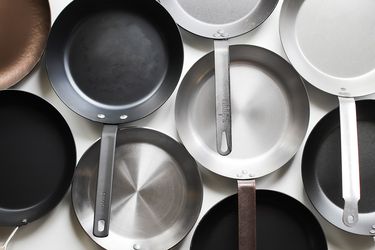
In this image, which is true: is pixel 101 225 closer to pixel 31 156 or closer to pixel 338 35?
pixel 31 156

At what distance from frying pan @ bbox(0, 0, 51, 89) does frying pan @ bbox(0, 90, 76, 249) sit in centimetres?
9

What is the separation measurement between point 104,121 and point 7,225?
0.35m

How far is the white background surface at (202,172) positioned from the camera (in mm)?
1188

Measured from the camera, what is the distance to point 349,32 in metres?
1.23

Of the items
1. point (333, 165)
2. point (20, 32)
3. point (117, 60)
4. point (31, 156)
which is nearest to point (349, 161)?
point (333, 165)

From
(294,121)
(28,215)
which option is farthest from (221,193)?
(28,215)

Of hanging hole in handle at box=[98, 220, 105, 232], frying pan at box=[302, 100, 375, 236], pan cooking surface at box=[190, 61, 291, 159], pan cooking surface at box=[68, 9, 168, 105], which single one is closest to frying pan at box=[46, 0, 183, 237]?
pan cooking surface at box=[68, 9, 168, 105]

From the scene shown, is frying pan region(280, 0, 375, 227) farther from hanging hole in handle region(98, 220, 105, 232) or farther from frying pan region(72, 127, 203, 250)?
hanging hole in handle region(98, 220, 105, 232)

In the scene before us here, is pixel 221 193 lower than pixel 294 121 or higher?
lower

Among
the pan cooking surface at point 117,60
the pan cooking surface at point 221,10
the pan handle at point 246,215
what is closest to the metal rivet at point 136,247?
the pan handle at point 246,215

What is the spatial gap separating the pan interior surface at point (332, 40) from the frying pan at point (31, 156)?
0.63 meters

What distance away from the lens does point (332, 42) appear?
123cm

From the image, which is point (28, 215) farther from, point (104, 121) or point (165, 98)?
point (165, 98)

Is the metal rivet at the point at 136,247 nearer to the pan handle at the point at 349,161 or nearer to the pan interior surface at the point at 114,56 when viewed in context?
the pan interior surface at the point at 114,56
